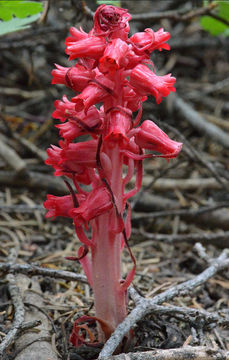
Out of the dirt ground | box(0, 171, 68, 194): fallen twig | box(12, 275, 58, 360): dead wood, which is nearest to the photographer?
box(12, 275, 58, 360): dead wood

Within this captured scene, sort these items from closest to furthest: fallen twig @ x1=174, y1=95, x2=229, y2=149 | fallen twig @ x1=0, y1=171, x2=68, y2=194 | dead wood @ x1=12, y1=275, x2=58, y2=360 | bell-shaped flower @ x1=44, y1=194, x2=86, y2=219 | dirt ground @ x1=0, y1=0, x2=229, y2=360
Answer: dead wood @ x1=12, y1=275, x2=58, y2=360 < bell-shaped flower @ x1=44, y1=194, x2=86, y2=219 < dirt ground @ x1=0, y1=0, x2=229, y2=360 < fallen twig @ x1=0, y1=171, x2=68, y2=194 < fallen twig @ x1=174, y1=95, x2=229, y2=149

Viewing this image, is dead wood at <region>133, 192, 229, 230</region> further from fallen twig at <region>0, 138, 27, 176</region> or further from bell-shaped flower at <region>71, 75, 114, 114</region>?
bell-shaped flower at <region>71, 75, 114, 114</region>

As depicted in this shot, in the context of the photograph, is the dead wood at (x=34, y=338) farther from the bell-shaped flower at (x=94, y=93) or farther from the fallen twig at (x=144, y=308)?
the bell-shaped flower at (x=94, y=93)

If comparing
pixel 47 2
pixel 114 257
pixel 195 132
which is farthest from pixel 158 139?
pixel 195 132

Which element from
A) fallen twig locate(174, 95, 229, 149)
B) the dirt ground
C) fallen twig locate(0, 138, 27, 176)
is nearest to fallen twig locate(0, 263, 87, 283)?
the dirt ground

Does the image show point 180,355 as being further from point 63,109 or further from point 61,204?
point 63,109

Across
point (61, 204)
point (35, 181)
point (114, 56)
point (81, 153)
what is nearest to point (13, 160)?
point (35, 181)

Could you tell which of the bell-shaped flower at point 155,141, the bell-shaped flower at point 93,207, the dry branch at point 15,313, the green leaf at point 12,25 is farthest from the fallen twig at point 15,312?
the green leaf at point 12,25

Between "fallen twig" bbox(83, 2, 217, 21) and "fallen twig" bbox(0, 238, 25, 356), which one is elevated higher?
"fallen twig" bbox(83, 2, 217, 21)
